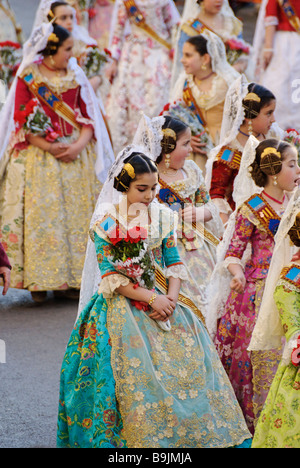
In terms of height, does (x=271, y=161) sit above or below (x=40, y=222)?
above

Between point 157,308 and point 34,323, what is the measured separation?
2.37 meters

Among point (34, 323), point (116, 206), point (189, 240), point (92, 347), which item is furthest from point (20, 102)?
point (92, 347)

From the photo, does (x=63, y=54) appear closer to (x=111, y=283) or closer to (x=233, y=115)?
(x=233, y=115)

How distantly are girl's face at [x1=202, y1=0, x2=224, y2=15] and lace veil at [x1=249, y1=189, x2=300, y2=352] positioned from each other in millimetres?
4036

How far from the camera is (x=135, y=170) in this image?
4.08 m

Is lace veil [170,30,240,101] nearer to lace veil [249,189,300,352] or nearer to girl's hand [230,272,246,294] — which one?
girl's hand [230,272,246,294]

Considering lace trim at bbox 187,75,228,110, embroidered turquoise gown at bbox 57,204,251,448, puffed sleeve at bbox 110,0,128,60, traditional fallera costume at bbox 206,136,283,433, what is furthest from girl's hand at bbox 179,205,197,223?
puffed sleeve at bbox 110,0,128,60

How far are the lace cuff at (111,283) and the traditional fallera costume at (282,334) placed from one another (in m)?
0.61

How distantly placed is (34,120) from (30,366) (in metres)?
1.84

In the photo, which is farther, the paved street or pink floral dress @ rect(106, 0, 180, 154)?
pink floral dress @ rect(106, 0, 180, 154)

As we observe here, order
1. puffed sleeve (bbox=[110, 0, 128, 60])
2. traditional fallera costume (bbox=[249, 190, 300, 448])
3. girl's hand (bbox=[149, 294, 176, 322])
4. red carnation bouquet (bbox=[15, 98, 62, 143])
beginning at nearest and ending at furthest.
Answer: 1. traditional fallera costume (bbox=[249, 190, 300, 448])
2. girl's hand (bbox=[149, 294, 176, 322])
3. red carnation bouquet (bbox=[15, 98, 62, 143])
4. puffed sleeve (bbox=[110, 0, 128, 60])

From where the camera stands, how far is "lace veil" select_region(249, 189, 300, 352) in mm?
3891

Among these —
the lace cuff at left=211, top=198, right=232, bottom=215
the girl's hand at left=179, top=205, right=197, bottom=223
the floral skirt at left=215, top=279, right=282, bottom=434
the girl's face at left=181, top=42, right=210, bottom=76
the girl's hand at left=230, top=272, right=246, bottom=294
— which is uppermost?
the girl's face at left=181, top=42, right=210, bottom=76
